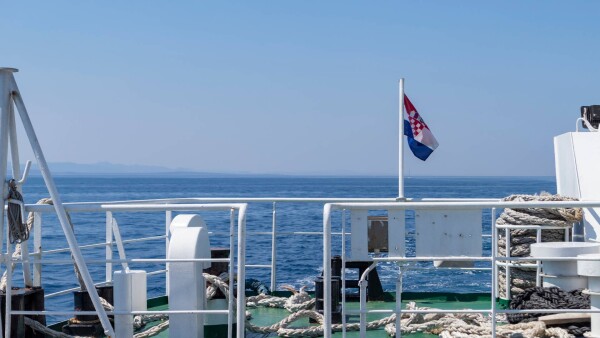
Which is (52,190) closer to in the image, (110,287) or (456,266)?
(110,287)

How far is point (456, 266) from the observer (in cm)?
590

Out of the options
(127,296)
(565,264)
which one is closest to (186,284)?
(127,296)

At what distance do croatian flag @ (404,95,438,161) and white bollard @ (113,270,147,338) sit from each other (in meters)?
4.97

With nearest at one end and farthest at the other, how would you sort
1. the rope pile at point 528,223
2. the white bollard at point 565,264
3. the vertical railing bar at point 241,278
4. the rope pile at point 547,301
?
the vertical railing bar at point 241,278 < the rope pile at point 547,301 < the white bollard at point 565,264 < the rope pile at point 528,223

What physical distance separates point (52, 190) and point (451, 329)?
3.23 metres

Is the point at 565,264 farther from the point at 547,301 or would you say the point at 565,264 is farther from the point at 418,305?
the point at 418,305

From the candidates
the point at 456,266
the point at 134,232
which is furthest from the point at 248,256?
the point at 456,266

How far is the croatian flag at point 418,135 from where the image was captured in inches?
392

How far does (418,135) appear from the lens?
32.7 feet

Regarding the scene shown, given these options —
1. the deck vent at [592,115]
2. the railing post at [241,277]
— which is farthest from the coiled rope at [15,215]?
the deck vent at [592,115]

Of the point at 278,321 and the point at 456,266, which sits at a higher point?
the point at 456,266

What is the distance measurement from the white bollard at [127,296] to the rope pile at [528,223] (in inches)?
145

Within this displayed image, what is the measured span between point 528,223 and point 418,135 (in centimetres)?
258

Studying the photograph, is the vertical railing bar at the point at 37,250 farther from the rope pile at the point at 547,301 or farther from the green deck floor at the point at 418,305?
the rope pile at the point at 547,301
